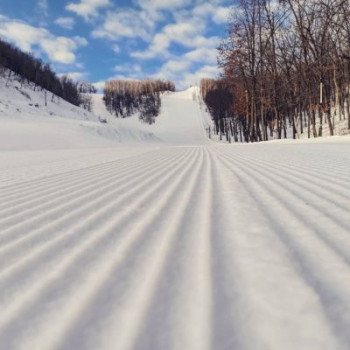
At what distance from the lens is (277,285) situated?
1.10m

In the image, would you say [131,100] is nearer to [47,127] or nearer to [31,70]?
[31,70]

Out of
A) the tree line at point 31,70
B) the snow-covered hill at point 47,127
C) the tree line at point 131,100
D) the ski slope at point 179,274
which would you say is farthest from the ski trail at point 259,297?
the tree line at point 131,100

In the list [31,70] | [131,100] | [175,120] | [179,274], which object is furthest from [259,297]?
[131,100]

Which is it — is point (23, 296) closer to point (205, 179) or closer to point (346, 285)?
point (346, 285)

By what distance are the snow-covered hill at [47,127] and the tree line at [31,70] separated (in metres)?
2.87

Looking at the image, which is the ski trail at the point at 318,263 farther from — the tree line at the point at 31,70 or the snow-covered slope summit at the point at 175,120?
the tree line at the point at 31,70

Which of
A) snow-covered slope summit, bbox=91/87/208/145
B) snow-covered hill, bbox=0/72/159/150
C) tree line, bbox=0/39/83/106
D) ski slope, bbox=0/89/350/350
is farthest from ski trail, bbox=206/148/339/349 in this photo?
tree line, bbox=0/39/83/106

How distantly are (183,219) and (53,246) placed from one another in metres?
0.75

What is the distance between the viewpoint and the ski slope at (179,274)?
0.89 meters

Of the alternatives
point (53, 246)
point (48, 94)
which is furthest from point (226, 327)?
point (48, 94)

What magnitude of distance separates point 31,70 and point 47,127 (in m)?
50.5

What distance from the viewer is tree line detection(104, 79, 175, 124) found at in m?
93.4

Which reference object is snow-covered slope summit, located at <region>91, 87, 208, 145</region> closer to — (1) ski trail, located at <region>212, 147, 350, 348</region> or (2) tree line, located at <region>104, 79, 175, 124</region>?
(2) tree line, located at <region>104, 79, 175, 124</region>

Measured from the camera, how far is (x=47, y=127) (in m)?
30.1
